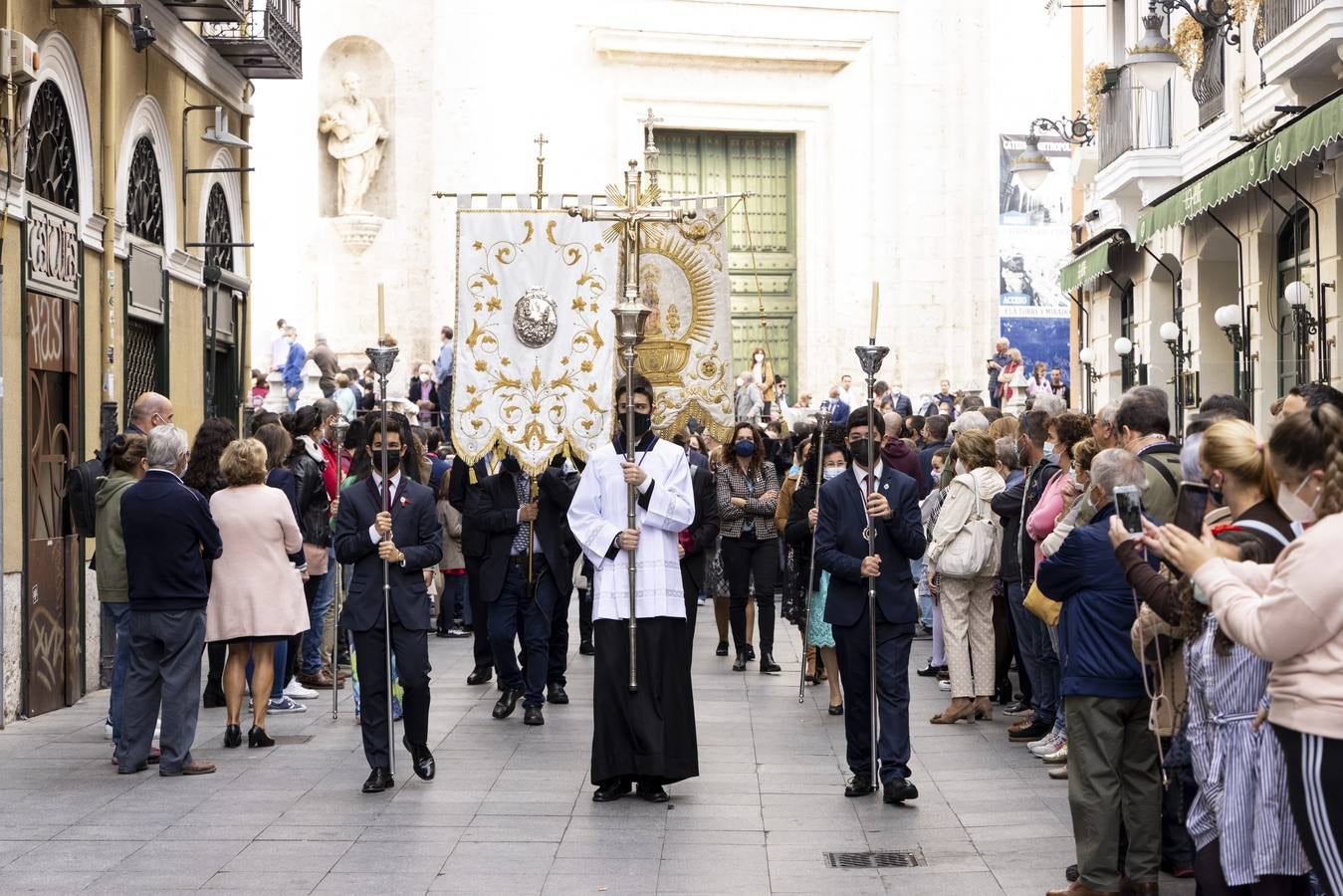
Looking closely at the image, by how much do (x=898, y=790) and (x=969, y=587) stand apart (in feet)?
9.95

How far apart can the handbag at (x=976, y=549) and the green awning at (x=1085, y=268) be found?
40.1 feet

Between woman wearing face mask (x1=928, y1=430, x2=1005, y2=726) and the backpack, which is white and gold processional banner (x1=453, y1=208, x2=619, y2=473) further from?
woman wearing face mask (x1=928, y1=430, x2=1005, y2=726)

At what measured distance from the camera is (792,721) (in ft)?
38.1

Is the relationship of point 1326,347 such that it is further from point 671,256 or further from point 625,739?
point 625,739

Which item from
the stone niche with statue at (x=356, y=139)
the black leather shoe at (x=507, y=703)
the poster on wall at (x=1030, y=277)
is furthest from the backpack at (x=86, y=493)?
the poster on wall at (x=1030, y=277)

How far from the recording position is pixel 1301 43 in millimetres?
15164

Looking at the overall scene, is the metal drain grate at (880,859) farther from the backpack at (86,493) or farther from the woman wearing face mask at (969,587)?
the backpack at (86,493)

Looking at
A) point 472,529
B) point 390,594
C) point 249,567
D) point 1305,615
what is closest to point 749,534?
point 472,529

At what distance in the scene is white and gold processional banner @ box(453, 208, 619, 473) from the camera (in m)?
10.6

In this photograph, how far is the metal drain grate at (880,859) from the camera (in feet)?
24.8

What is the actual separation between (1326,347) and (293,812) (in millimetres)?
10936

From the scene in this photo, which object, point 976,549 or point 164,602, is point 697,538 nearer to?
point 976,549

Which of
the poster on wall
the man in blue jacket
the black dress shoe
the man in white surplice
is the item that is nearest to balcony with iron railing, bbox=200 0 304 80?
the man in white surplice

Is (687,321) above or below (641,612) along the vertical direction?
above
